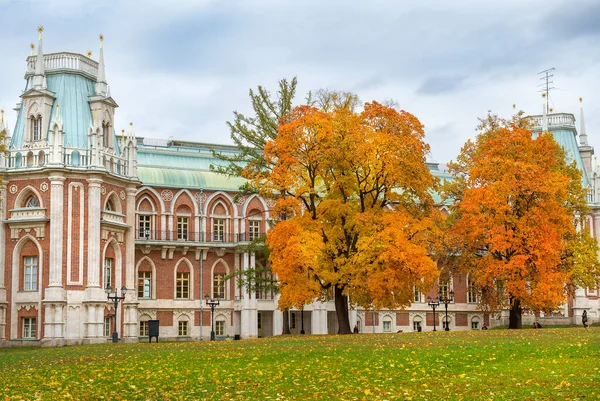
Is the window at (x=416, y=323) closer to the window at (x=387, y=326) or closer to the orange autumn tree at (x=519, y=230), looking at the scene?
the window at (x=387, y=326)

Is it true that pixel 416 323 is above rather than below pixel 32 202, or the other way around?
below

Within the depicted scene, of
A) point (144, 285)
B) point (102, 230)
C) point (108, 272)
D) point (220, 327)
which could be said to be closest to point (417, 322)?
point (220, 327)

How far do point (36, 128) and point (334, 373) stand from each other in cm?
3439

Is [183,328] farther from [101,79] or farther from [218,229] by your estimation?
[101,79]

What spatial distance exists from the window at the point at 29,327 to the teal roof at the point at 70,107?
968cm

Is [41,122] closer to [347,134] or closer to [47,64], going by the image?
[47,64]

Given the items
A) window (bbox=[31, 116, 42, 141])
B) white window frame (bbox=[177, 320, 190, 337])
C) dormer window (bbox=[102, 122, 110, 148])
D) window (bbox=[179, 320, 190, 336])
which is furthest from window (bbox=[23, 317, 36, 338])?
window (bbox=[179, 320, 190, 336])

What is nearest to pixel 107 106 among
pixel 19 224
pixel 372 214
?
pixel 19 224

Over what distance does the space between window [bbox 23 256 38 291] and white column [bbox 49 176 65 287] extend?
6.01ft

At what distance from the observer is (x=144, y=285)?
5938 cm

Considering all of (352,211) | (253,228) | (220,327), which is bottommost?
(220,327)

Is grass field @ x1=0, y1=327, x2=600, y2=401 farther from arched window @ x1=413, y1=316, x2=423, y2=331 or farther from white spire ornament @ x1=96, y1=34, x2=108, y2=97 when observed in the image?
arched window @ x1=413, y1=316, x2=423, y2=331

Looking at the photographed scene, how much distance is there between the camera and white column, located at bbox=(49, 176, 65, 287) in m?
46.4

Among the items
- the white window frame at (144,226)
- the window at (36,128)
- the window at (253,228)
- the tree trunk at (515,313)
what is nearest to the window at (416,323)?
the window at (253,228)
